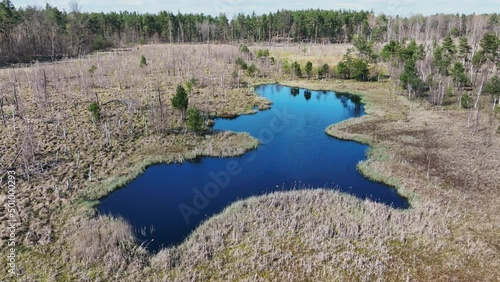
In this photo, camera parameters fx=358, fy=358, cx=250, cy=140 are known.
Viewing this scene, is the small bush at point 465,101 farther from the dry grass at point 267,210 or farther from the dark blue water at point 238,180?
the dark blue water at point 238,180

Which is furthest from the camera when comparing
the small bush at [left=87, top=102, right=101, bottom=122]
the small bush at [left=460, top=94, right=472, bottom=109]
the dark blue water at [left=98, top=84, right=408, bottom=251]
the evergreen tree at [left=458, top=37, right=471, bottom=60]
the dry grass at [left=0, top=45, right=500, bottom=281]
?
the evergreen tree at [left=458, top=37, right=471, bottom=60]

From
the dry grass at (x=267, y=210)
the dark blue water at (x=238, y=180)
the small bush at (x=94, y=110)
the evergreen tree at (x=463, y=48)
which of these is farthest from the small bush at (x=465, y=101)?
the small bush at (x=94, y=110)

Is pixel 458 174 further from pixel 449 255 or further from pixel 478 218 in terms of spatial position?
pixel 449 255

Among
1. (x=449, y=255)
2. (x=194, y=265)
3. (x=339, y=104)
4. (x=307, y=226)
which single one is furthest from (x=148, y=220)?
(x=339, y=104)

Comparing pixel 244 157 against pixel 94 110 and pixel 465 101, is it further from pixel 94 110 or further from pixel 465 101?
pixel 465 101

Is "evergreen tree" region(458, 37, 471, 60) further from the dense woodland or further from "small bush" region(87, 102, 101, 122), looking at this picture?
"small bush" region(87, 102, 101, 122)

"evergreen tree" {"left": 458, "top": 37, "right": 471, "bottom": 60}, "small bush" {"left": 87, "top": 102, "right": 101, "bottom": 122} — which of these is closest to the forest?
"evergreen tree" {"left": 458, "top": 37, "right": 471, "bottom": 60}
